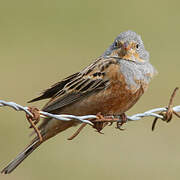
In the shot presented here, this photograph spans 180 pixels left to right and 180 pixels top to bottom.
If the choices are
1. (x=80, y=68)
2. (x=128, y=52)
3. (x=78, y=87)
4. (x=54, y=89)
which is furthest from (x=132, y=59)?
(x=80, y=68)

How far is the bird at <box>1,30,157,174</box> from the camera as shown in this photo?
8109 millimetres

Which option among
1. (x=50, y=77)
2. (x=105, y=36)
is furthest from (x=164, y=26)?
(x=50, y=77)

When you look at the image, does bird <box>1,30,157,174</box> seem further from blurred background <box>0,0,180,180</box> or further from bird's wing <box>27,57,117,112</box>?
blurred background <box>0,0,180,180</box>

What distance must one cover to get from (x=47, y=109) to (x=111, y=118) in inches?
34.7

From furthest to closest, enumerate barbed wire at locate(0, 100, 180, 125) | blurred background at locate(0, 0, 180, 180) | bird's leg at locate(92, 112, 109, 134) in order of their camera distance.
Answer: blurred background at locate(0, 0, 180, 180) < bird's leg at locate(92, 112, 109, 134) < barbed wire at locate(0, 100, 180, 125)

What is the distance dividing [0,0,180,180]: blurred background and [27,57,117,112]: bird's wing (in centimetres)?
298

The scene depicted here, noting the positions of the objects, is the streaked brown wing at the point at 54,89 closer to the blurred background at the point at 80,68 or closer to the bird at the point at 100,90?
the bird at the point at 100,90

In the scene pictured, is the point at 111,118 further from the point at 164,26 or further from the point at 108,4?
the point at 108,4

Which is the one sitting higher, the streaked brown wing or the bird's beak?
the bird's beak

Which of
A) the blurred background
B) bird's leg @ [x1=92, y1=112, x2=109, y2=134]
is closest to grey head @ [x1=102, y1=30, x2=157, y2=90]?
bird's leg @ [x1=92, y1=112, x2=109, y2=134]

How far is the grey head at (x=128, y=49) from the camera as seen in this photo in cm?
869

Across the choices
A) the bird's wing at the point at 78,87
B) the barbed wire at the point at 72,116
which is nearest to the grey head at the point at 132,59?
the bird's wing at the point at 78,87

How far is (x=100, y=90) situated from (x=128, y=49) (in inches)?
34.3

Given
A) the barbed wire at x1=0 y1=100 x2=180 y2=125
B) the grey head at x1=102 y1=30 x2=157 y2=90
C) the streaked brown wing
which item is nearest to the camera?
the barbed wire at x1=0 y1=100 x2=180 y2=125
